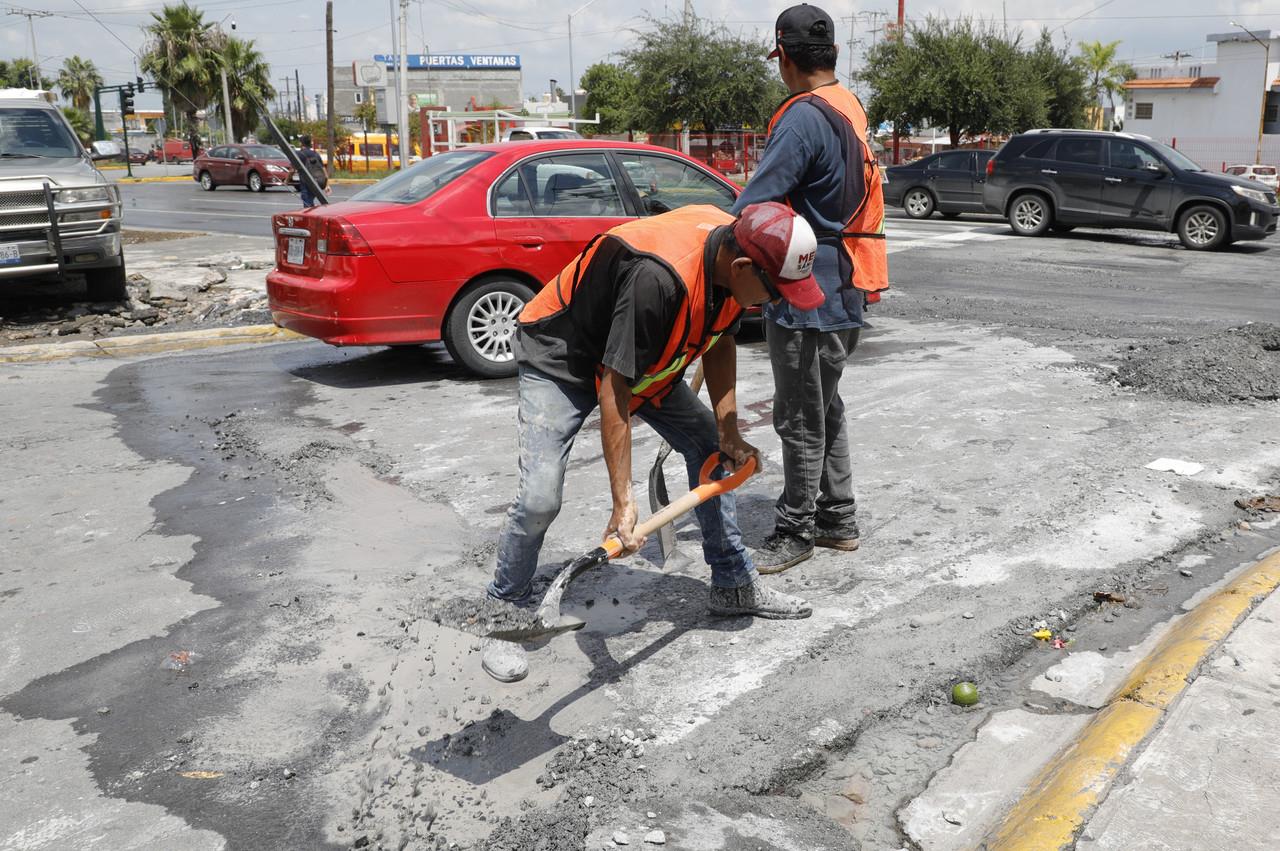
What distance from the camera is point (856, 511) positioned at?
501 centimetres

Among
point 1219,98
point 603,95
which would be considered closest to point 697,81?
point 1219,98

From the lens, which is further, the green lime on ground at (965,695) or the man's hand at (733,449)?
the man's hand at (733,449)

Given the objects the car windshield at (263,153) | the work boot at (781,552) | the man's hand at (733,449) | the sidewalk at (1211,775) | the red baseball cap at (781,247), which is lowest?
the sidewalk at (1211,775)

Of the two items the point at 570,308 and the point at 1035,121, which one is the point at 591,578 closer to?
the point at 570,308

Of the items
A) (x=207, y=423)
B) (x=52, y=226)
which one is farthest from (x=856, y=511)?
(x=52, y=226)

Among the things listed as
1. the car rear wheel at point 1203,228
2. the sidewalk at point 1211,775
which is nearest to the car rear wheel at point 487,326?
the sidewalk at point 1211,775

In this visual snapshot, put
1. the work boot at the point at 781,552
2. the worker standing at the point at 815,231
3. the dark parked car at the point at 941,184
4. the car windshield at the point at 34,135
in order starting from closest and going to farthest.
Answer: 1. the worker standing at the point at 815,231
2. the work boot at the point at 781,552
3. the car windshield at the point at 34,135
4. the dark parked car at the point at 941,184

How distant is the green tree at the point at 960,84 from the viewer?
113 feet

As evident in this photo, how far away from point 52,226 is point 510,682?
29.4ft

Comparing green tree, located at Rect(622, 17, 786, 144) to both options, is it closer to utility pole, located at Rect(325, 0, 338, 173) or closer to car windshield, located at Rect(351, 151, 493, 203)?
utility pole, located at Rect(325, 0, 338, 173)

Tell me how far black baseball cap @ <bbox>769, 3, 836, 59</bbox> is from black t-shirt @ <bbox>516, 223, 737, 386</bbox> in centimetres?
135

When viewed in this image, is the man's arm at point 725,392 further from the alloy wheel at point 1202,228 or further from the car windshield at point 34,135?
the alloy wheel at point 1202,228

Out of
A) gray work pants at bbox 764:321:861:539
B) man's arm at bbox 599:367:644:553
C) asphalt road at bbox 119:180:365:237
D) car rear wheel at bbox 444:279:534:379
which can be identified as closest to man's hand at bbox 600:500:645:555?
man's arm at bbox 599:367:644:553

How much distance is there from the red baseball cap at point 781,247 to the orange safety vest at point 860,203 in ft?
4.13
